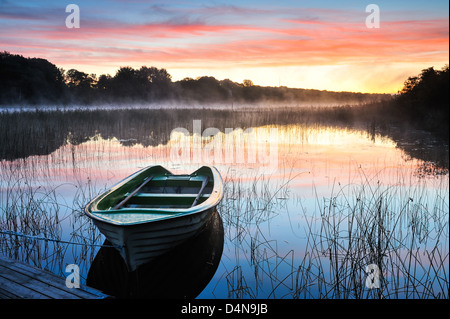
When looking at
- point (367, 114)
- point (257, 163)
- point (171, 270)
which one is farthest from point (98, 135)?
point (367, 114)

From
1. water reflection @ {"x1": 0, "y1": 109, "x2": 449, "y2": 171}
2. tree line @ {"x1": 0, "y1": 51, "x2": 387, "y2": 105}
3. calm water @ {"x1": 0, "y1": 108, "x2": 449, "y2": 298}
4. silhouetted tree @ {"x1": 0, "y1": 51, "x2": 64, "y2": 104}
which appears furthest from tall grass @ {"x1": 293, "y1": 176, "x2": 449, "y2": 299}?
silhouetted tree @ {"x1": 0, "y1": 51, "x2": 64, "y2": 104}

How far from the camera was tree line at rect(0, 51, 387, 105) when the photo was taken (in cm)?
3403

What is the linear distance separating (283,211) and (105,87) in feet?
130

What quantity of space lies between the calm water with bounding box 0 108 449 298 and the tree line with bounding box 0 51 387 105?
15508 mm

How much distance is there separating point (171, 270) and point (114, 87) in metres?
41.0

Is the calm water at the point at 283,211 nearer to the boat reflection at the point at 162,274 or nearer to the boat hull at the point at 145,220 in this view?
the boat reflection at the point at 162,274

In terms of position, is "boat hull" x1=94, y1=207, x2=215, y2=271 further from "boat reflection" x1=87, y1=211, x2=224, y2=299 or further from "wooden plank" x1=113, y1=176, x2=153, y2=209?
"wooden plank" x1=113, y1=176, x2=153, y2=209

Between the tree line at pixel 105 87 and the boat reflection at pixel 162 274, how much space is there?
2211cm

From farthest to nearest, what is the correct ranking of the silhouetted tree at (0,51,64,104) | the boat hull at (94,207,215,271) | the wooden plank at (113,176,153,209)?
the silhouetted tree at (0,51,64,104)
the wooden plank at (113,176,153,209)
the boat hull at (94,207,215,271)

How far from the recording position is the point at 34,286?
3.27 m

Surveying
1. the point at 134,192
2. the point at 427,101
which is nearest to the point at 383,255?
the point at 134,192

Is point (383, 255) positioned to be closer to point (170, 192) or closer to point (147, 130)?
point (170, 192)

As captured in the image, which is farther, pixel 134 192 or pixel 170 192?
pixel 170 192
